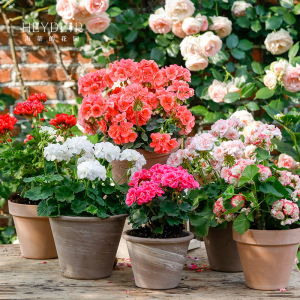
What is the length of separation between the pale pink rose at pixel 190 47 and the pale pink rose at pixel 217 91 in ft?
0.54

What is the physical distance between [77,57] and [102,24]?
0.27 metres

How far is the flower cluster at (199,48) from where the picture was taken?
68.1 inches

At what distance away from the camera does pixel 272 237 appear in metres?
0.90

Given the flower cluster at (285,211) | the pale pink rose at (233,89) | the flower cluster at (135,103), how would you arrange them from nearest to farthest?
the flower cluster at (285,211) < the flower cluster at (135,103) < the pale pink rose at (233,89)

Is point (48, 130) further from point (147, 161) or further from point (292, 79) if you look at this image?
point (292, 79)

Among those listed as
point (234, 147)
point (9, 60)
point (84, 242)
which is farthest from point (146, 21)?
point (84, 242)

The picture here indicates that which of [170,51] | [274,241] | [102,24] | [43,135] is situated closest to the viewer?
[274,241]

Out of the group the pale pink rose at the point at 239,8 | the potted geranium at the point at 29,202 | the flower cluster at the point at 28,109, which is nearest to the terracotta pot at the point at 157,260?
the potted geranium at the point at 29,202

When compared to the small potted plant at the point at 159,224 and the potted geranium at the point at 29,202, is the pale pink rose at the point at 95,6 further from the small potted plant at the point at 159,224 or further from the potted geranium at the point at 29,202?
the small potted plant at the point at 159,224

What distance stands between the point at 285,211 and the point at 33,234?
0.70 meters

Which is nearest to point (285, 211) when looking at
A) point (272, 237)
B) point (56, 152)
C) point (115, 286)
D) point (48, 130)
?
point (272, 237)

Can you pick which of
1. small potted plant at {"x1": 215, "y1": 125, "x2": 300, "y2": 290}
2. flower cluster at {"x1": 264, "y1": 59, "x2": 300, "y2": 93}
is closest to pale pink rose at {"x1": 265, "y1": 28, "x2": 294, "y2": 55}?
flower cluster at {"x1": 264, "y1": 59, "x2": 300, "y2": 93}

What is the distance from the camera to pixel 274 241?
896mm

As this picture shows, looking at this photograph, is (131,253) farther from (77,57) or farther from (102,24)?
(77,57)
